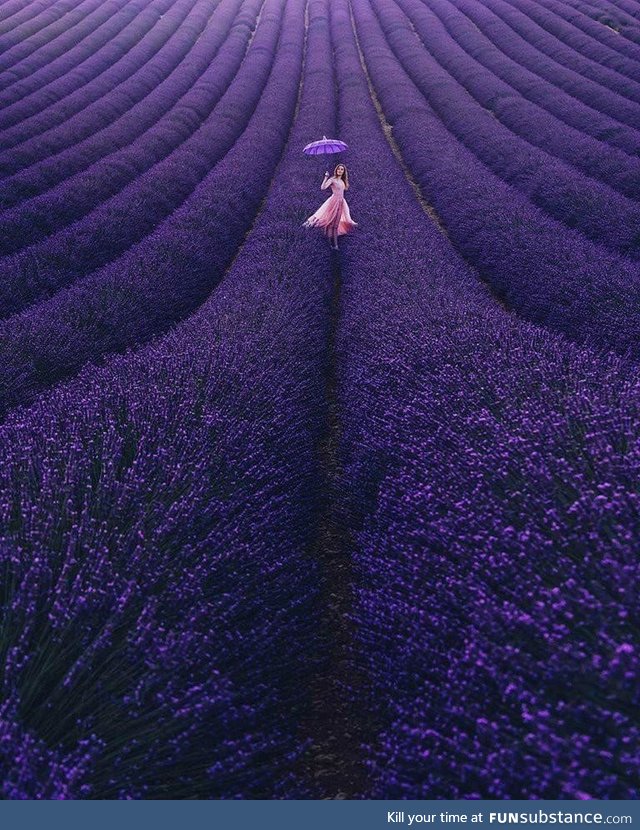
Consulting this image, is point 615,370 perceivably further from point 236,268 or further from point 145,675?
point 236,268

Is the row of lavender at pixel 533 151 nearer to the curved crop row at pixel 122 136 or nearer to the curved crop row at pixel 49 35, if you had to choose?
the curved crop row at pixel 122 136

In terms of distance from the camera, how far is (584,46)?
15.0m

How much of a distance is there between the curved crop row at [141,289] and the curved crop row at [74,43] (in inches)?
296

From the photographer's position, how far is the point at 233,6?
23.7m

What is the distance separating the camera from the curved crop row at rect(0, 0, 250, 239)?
718cm

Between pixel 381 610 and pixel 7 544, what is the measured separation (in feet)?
3.79

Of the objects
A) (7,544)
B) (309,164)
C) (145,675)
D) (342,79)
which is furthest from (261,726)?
(342,79)

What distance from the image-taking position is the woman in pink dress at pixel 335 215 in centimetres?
661

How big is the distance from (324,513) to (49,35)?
64.5 ft

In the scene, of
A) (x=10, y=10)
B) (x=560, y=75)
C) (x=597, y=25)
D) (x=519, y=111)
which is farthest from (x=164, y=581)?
(x=10, y=10)

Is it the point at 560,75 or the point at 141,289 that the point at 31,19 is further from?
the point at 141,289

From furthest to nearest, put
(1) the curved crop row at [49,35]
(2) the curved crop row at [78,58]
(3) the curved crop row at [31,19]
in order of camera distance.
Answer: (3) the curved crop row at [31,19], (1) the curved crop row at [49,35], (2) the curved crop row at [78,58]

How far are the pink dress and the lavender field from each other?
0.60 feet

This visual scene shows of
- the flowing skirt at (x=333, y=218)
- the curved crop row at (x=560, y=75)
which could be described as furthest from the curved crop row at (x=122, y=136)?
the curved crop row at (x=560, y=75)
